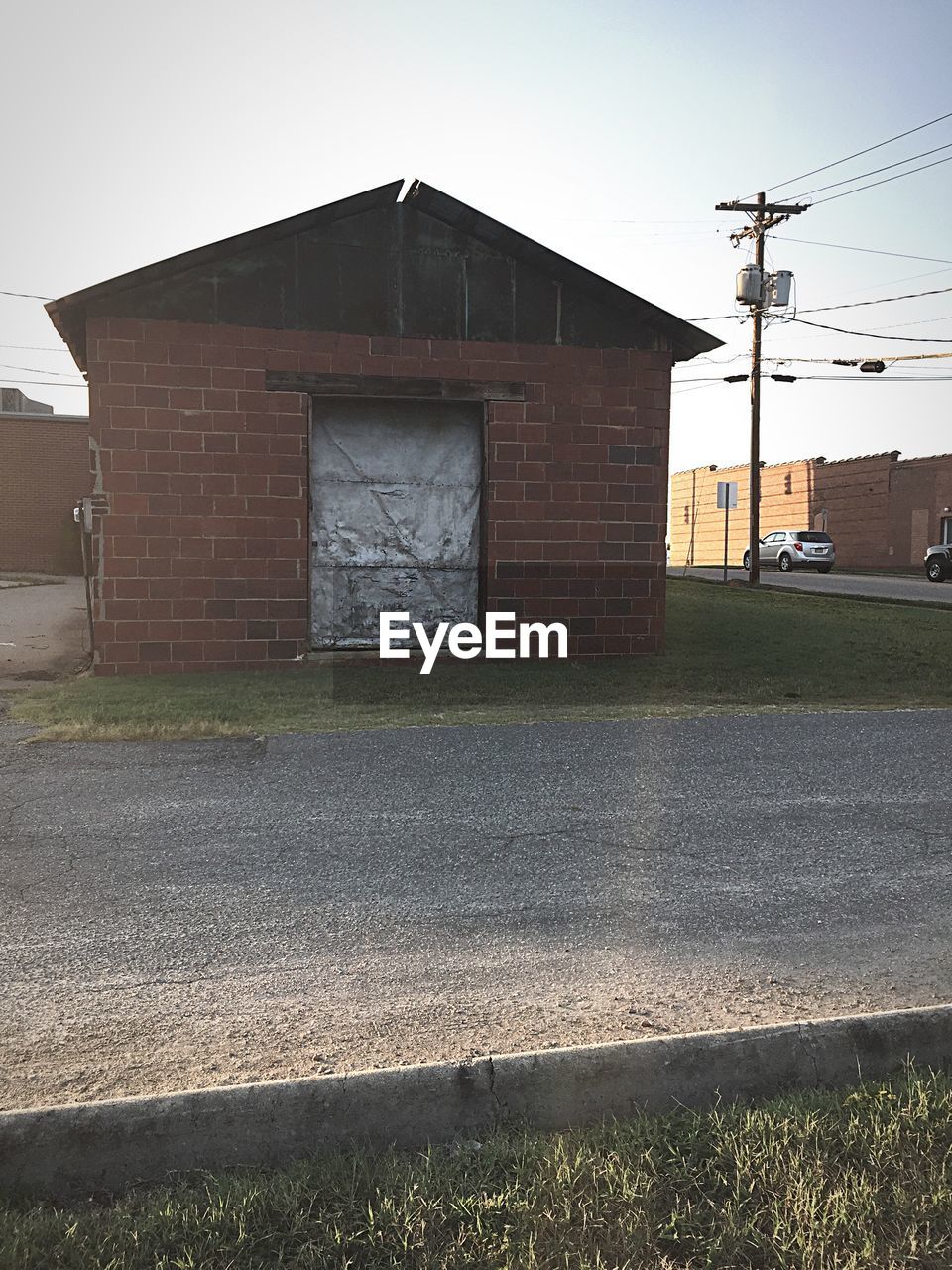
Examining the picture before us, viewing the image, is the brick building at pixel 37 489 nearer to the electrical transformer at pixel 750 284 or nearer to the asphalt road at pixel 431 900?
the electrical transformer at pixel 750 284

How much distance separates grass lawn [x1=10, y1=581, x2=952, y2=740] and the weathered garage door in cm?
76

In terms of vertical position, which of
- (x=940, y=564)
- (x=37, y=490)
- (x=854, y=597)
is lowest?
(x=854, y=597)

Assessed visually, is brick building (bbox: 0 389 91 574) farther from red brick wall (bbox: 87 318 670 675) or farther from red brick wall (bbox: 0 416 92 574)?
red brick wall (bbox: 87 318 670 675)

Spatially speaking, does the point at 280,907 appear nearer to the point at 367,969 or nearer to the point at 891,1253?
the point at 367,969

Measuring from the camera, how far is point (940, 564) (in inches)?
1271

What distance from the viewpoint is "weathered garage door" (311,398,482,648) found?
1205cm

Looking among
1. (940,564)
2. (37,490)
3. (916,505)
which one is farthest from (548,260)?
(916,505)

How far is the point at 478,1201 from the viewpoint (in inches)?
91.6

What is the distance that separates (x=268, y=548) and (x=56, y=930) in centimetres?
800

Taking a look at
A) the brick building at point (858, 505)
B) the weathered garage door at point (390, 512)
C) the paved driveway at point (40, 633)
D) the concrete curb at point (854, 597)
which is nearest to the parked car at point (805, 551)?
the brick building at point (858, 505)

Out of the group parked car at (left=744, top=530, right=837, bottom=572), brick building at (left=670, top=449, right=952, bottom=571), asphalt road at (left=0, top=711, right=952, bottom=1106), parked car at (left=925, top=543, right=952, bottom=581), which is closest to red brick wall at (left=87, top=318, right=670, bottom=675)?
asphalt road at (left=0, top=711, right=952, bottom=1106)

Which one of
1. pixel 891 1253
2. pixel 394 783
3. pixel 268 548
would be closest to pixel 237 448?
pixel 268 548

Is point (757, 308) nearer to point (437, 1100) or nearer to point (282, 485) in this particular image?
point (282, 485)

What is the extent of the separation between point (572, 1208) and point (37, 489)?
114 ft
